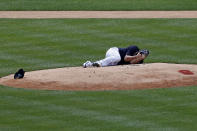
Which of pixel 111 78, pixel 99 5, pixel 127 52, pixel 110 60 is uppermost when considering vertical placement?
pixel 99 5

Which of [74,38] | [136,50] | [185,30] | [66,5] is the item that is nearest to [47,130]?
[136,50]

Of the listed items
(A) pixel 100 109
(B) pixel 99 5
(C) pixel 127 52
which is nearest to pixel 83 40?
(C) pixel 127 52

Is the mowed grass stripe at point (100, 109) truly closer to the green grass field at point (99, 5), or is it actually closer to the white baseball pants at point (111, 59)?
the white baseball pants at point (111, 59)

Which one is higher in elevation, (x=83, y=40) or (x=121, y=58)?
(x=121, y=58)

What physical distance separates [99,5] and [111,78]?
1371cm

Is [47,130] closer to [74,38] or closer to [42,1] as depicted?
[74,38]

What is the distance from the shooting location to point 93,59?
64.7 feet

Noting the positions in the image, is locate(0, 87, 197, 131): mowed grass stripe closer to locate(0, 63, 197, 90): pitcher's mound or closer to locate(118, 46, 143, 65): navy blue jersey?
locate(0, 63, 197, 90): pitcher's mound

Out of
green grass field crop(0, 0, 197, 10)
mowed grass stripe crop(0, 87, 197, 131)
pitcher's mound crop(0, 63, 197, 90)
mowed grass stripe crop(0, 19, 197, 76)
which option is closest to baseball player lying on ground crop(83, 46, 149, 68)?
pitcher's mound crop(0, 63, 197, 90)

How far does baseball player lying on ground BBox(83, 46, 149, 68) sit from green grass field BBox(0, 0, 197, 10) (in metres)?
11.4

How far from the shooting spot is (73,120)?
1291 centimetres

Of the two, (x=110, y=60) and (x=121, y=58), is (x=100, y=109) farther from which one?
(x=121, y=58)

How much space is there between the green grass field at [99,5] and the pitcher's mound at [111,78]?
12311 mm

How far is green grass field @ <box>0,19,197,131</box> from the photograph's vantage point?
12.8m
